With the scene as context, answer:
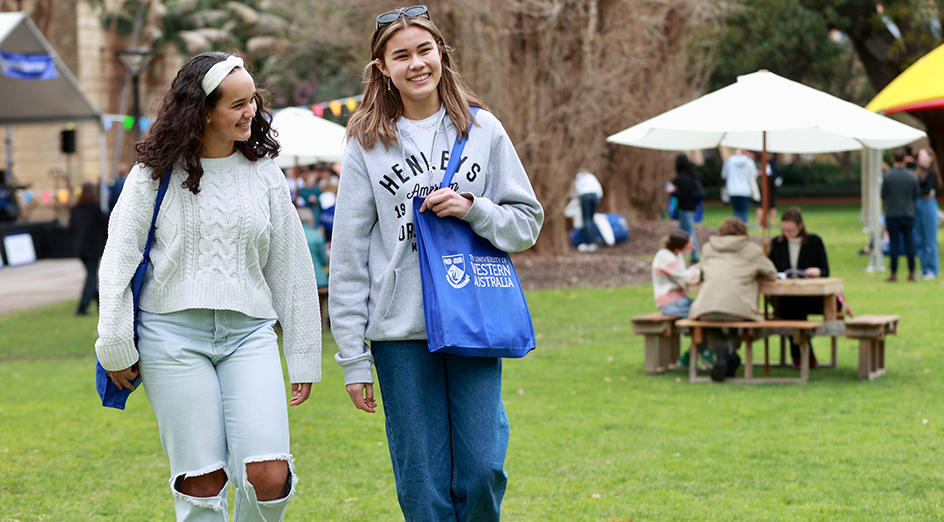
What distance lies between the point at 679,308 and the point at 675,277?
0.86ft

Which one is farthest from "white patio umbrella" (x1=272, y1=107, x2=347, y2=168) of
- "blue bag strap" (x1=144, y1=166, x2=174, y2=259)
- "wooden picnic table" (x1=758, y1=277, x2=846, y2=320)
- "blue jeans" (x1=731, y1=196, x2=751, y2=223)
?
"blue bag strap" (x1=144, y1=166, x2=174, y2=259)

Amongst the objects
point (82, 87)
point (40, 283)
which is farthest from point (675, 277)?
point (82, 87)

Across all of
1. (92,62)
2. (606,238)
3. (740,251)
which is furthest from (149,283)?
(92,62)

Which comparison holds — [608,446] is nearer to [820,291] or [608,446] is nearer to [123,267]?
[820,291]

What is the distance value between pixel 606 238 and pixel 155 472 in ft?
52.1

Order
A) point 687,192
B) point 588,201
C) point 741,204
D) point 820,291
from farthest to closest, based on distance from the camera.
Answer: point 588,201 < point 741,204 < point 687,192 < point 820,291

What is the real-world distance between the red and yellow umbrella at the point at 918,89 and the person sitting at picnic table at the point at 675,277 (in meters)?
9.43

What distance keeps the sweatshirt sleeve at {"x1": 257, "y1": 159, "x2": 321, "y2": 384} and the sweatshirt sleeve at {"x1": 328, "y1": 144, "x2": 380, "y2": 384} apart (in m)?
0.23

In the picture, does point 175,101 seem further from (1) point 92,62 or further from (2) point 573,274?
(1) point 92,62

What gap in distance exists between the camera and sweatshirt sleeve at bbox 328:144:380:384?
3260mm

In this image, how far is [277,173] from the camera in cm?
355

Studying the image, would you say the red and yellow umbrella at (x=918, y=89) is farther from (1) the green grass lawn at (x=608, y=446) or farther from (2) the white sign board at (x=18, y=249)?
(2) the white sign board at (x=18, y=249)

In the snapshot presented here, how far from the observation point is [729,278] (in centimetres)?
845

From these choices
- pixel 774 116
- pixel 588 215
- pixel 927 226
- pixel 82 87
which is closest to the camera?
pixel 774 116
